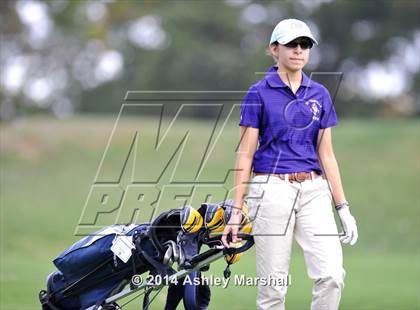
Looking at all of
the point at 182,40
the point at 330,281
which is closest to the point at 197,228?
the point at 330,281

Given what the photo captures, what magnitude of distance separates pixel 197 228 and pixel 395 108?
4105 cm

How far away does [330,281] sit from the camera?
5.91 m

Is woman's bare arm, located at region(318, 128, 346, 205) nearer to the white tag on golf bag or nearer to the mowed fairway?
the white tag on golf bag

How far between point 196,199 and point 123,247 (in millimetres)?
14020

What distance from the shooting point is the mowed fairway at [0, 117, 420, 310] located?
36.7ft

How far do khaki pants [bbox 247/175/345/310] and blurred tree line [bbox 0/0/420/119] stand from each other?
109 feet

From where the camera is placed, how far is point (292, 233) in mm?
6160

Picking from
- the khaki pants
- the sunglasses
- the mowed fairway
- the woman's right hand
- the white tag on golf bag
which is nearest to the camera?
the khaki pants

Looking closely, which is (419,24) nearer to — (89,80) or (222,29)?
(222,29)

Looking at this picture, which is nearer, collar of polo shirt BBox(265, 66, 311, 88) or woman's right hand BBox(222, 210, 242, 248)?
woman's right hand BBox(222, 210, 242, 248)

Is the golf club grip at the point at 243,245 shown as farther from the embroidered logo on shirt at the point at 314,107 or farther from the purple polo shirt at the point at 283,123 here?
the embroidered logo on shirt at the point at 314,107

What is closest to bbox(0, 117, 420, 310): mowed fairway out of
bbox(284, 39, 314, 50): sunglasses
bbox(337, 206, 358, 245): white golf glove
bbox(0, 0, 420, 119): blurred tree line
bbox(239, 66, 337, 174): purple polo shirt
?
bbox(337, 206, 358, 245): white golf glove

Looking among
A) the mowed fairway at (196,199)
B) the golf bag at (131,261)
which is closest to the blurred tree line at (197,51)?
the mowed fairway at (196,199)

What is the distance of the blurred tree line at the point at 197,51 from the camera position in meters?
42.9
